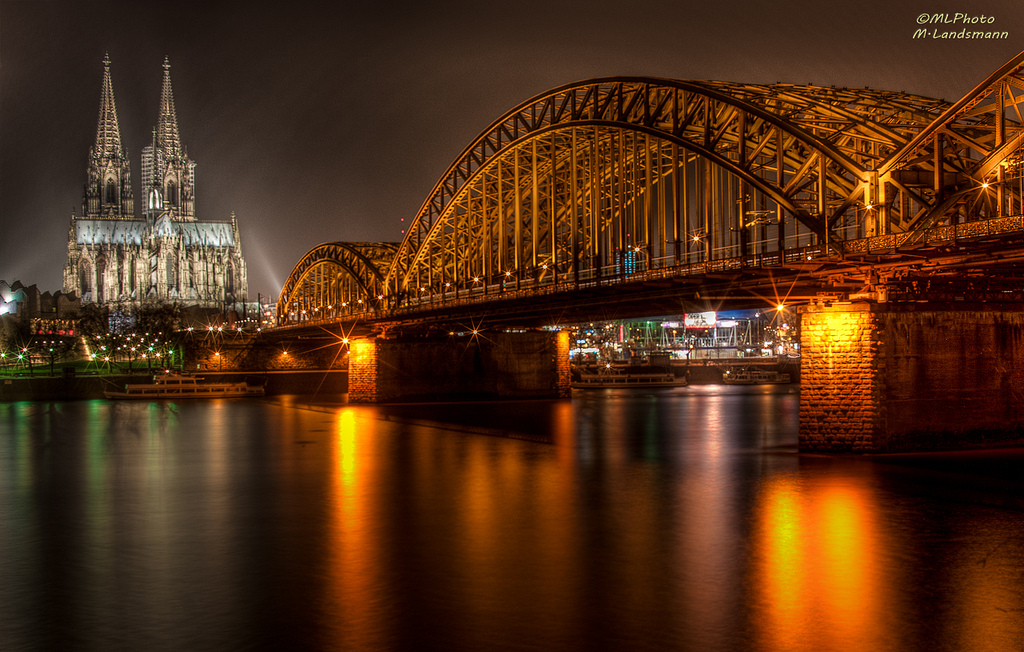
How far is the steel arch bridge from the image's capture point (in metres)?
33.4

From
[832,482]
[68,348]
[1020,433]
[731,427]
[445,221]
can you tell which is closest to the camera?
[832,482]

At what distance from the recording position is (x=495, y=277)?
227 feet

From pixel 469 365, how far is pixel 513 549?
62.7 metres

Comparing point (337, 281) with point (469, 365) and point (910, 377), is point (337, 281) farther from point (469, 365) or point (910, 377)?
point (910, 377)

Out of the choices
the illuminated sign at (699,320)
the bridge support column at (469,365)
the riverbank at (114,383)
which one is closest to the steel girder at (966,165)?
the bridge support column at (469,365)

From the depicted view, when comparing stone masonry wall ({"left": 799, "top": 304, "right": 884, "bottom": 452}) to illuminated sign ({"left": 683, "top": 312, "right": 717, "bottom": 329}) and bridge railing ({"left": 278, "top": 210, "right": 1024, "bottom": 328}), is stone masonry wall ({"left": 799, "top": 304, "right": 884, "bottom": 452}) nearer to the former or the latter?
bridge railing ({"left": 278, "top": 210, "right": 1024, "bottom": 328})

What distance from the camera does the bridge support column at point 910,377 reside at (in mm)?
33781

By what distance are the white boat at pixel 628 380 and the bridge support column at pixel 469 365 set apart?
21929 mm

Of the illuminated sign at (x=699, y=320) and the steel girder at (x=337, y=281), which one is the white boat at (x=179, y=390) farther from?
the illuminated sign at (x=699, y=320)

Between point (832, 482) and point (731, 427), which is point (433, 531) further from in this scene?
point (731, 427)

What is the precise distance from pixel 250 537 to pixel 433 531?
4.24 meters

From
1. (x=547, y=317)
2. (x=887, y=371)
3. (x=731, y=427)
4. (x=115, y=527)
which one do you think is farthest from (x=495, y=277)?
(x=115, y=527)

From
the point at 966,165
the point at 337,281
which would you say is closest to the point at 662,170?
the point at 966,165

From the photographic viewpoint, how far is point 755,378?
379 feet
